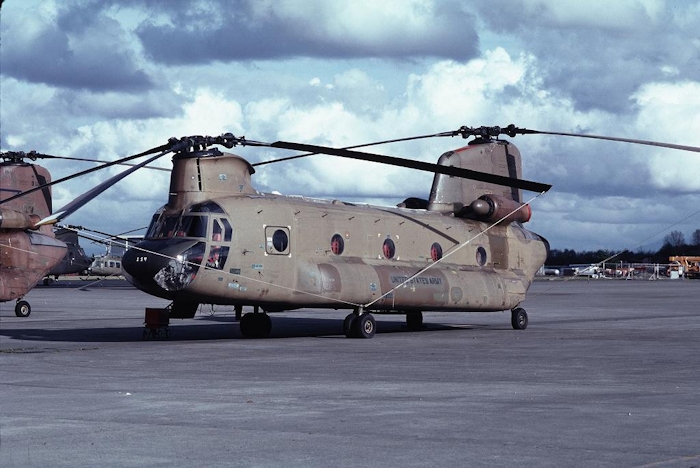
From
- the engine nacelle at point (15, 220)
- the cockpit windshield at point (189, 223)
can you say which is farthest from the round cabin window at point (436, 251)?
the engine nacelle at point (15, 220)

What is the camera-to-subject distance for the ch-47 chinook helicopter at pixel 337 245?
82.6 ft

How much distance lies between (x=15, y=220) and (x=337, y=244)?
15048mm

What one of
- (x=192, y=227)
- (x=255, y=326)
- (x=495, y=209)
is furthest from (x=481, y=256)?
(x=192, y=227)

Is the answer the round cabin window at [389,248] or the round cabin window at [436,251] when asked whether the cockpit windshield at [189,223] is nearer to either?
the round cabin window at [389,248]

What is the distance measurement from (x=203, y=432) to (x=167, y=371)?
23.6 ft

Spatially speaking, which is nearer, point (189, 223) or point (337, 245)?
point (189, 223)

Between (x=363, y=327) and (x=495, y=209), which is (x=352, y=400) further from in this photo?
(x=495, y=209)

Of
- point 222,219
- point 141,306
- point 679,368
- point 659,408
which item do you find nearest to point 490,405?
point 659,408

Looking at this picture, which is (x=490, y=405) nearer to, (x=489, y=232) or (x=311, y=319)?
(x=489, y=232)

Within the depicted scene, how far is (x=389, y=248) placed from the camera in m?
29.6

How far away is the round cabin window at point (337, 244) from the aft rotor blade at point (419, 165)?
3808mm

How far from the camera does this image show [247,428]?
11750mm

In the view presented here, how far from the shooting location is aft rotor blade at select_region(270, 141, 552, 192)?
2402 centimetres

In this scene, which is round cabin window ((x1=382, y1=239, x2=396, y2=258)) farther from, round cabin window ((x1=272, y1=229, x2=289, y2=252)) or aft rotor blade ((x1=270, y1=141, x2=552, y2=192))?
aft rotor blade ((x1=270, y1=141, x2=552, y2=192))
